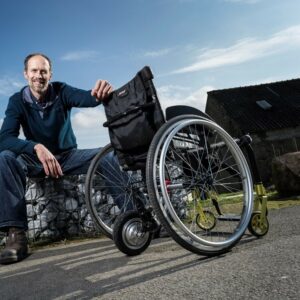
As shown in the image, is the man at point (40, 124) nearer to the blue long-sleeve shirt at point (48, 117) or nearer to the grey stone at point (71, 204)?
the blue long-sleeve shirt at point (48, 117)

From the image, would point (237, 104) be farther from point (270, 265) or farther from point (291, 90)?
point (270, 265)

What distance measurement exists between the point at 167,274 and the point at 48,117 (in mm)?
2022

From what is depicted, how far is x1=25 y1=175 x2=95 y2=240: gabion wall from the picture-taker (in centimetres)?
403

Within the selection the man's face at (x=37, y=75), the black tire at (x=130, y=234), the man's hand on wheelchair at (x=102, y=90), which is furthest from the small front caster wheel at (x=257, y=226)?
the man's face at (x=37, y=75)

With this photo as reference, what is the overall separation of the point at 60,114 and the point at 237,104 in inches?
971

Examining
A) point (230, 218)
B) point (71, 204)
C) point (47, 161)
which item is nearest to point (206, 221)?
point (230, 218)

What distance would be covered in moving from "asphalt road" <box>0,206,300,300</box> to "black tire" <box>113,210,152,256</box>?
0.06m

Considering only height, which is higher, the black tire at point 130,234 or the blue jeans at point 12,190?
the blue jeans at point 12,190

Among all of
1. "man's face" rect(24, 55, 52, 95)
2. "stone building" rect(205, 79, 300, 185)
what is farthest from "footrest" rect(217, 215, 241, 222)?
"stone building" rect(205, 79, 300, 185)

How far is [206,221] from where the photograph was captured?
313cm

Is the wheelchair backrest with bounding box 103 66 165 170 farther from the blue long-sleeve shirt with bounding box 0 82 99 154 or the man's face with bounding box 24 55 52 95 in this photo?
the man's face with bounding box 24 55 52 95

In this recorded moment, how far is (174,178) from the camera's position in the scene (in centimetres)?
264

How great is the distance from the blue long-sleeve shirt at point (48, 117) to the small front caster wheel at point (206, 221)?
124 centimetres

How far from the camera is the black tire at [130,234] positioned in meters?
2.44
